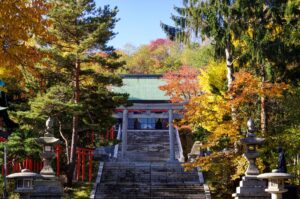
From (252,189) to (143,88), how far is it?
18009 millimetres

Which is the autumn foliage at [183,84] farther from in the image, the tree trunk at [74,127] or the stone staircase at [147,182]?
the tree trunk at [74,127]

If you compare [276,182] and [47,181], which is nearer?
[276,182]

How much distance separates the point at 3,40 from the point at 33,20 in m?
0.69

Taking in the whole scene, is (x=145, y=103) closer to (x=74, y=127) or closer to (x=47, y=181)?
(x=74, y=127)

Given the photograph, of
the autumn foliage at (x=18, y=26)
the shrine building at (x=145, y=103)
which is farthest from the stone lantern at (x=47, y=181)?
the shrine building at (x=145, y=103)

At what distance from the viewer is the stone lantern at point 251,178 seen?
13.8m

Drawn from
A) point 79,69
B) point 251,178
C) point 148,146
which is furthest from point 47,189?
point 148,146

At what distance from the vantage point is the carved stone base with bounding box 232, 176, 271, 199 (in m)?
13.8

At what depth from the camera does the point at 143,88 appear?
31.2 metres

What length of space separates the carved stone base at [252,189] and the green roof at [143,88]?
15504mm

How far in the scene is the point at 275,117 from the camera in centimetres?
1814

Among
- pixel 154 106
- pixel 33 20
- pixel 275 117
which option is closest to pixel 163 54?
pixel 154 106

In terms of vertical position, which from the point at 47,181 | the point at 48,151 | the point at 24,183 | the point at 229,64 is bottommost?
the point at 47,181

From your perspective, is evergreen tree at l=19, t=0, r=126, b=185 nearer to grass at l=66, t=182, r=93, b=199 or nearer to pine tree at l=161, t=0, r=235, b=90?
grass at l=66, t=182, r=93, b=199
